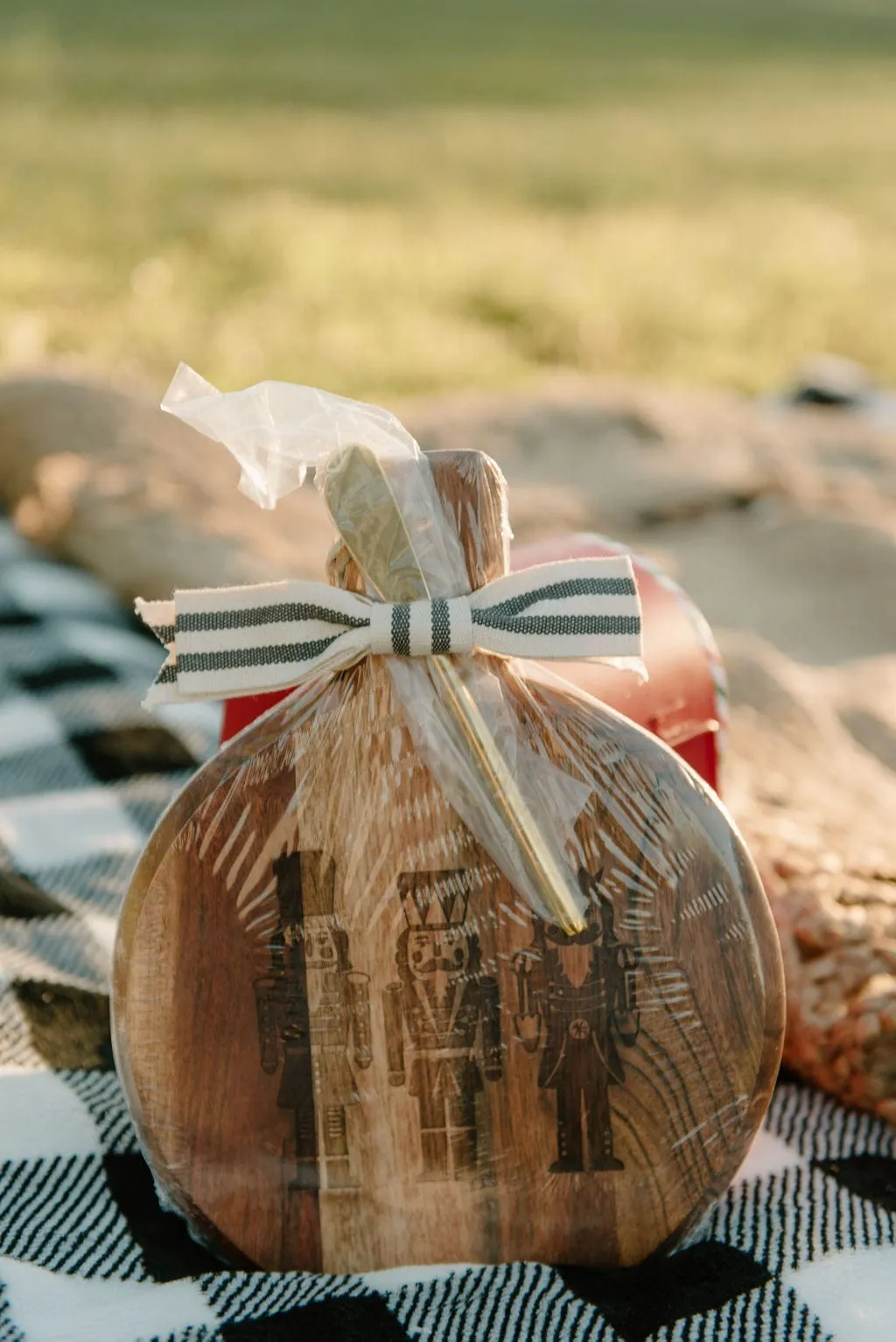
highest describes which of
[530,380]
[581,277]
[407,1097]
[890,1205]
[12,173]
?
[12,173]

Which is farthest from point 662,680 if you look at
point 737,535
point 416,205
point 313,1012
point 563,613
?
point 416,205

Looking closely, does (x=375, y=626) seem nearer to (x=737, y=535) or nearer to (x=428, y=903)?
(x=428, y=903)

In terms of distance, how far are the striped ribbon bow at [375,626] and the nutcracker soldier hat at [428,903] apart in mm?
108

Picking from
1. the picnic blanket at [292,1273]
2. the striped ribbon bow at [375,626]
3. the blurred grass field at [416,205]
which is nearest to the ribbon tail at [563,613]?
the striped ribbon bow at [375,626]

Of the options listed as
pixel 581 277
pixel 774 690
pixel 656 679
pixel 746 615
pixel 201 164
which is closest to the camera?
pixel 656 679

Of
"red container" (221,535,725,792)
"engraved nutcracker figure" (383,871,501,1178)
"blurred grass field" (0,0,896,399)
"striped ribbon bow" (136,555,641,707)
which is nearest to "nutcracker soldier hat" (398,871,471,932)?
"engraved nutcracker figure" (383,871,501,1178)

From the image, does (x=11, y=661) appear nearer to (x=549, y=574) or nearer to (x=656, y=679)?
(x=656, y=679)

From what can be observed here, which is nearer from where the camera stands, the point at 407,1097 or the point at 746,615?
the point at 407,1097

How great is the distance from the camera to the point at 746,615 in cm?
182

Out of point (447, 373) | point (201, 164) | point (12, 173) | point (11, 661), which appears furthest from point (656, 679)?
point (201, 164)

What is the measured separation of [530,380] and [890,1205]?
119 inches

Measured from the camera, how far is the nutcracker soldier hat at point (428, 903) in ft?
2.36

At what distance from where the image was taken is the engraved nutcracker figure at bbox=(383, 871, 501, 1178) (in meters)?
0.72

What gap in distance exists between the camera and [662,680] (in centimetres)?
102
